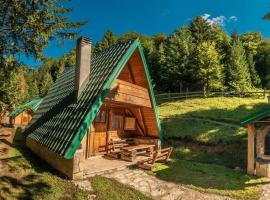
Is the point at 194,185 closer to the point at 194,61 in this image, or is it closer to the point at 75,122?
the point at 75,122

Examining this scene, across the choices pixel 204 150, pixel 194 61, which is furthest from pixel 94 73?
pixel 194 61

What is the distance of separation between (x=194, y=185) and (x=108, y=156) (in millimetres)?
5391

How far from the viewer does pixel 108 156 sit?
13.9 metres

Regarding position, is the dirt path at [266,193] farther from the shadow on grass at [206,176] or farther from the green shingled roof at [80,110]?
the green shingled roof at [80,110]

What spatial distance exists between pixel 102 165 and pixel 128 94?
3563mm

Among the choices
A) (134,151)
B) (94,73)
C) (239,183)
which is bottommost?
(239,183)

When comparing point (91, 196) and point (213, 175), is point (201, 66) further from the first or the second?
point (91, 196)

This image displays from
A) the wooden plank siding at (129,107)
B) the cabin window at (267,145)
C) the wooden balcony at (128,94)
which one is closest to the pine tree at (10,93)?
the wooden plank siding at (129,107)

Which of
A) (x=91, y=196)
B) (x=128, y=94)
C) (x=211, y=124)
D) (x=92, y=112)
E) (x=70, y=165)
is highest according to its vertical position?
(x=128, y=94)

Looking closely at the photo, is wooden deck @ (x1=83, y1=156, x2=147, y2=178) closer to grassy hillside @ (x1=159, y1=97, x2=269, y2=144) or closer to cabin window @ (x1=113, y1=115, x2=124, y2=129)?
cabin window @ (x1=113, y1=115, x2=124, y2=129)

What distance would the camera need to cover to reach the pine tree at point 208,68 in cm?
3981

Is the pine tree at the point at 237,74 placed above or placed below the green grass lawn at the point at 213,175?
above

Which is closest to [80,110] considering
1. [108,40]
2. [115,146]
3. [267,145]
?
[115,146]

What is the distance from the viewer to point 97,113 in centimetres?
1252
